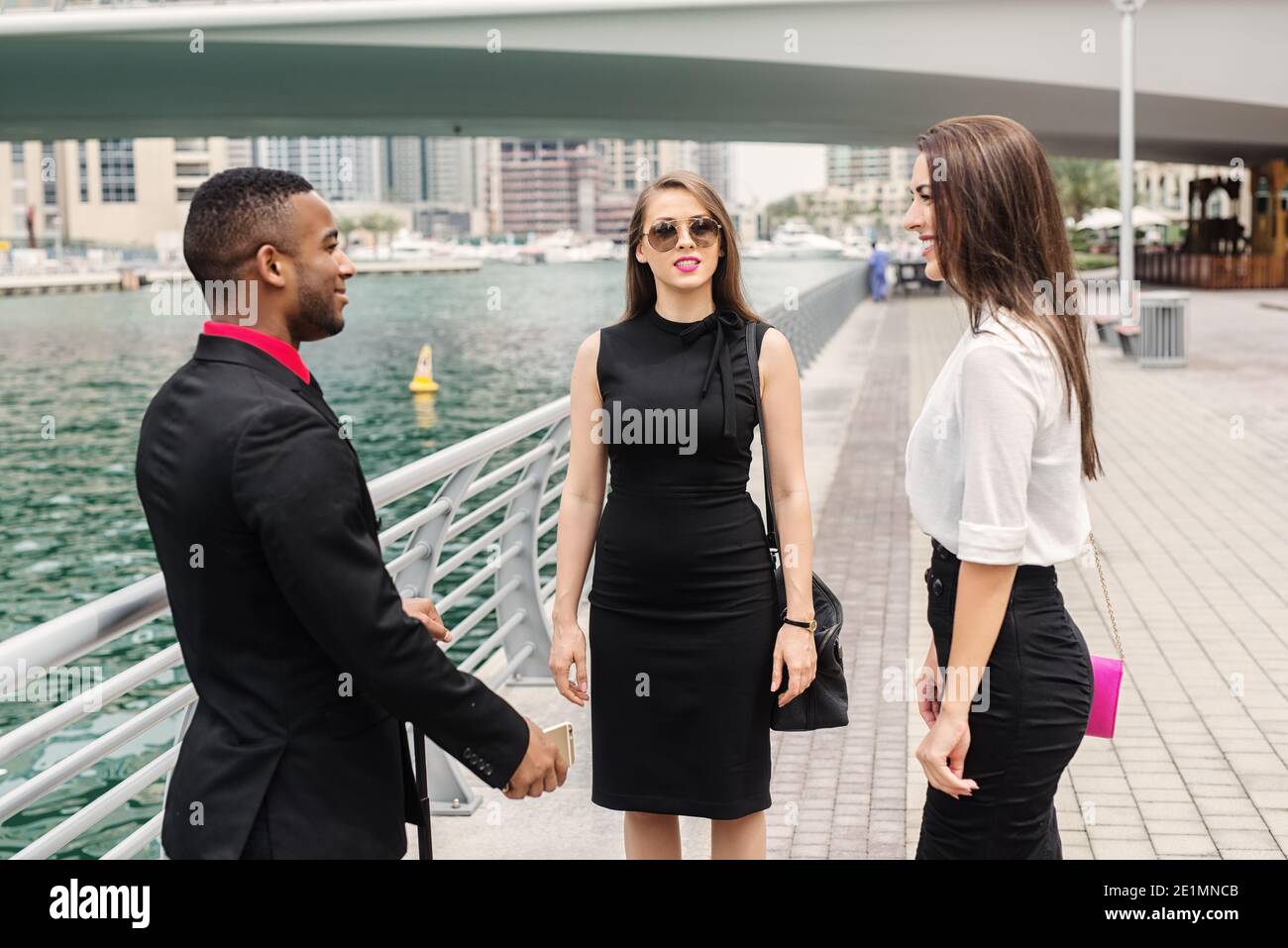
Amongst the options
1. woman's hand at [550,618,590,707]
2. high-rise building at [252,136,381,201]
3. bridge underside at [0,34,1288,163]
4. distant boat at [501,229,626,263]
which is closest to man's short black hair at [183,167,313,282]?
woman's hand at [550,618,590,707]

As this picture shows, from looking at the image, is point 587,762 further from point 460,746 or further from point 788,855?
point 460,746

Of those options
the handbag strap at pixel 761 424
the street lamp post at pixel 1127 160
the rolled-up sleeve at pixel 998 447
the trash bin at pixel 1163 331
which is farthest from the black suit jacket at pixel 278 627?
the trash bin at pixel 1163 331

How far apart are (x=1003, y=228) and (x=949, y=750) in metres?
0.88

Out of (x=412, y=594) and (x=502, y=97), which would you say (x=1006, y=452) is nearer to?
Result: (x=412, y=594)

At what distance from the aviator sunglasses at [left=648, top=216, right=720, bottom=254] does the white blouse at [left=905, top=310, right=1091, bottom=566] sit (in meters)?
0.84

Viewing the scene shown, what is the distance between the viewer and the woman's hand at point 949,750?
2.48 m

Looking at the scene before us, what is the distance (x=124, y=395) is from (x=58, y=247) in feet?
329

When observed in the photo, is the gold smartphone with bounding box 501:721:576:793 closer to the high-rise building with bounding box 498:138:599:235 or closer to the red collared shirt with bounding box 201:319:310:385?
the red collared shirt with bounding box 201:319:310:385

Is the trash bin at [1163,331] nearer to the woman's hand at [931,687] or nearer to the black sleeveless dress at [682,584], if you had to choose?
the black sleeveless dress at [682,584]

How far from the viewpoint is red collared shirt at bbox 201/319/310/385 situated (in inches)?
86.4

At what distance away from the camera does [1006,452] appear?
2398mm
